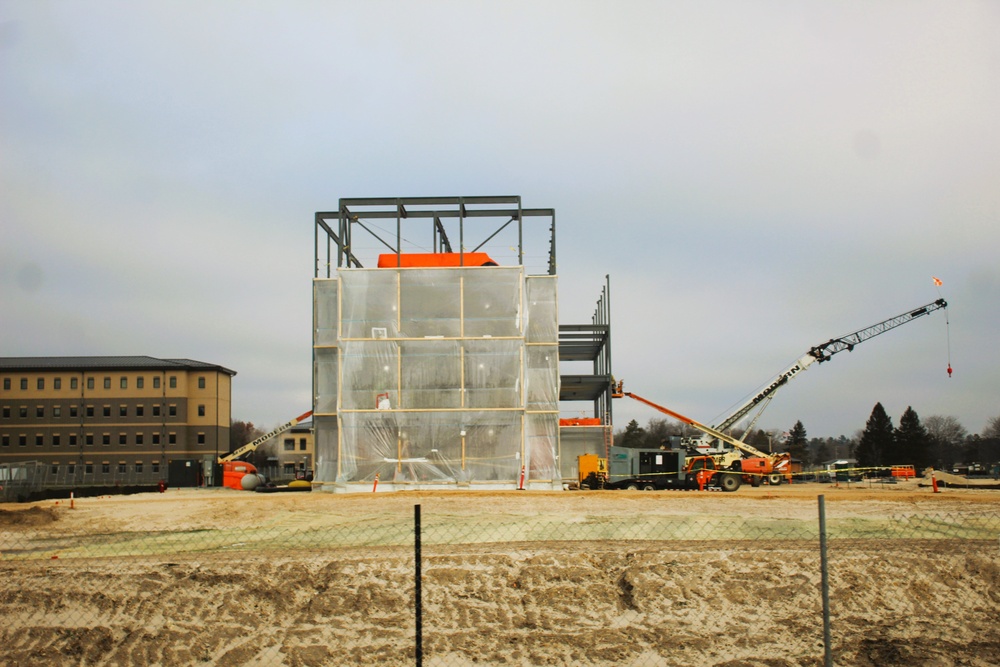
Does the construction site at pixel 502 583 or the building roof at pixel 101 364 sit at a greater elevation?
the building roof at pixel 101 364

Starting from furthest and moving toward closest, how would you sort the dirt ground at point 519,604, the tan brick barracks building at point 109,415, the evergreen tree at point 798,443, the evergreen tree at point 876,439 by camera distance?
the evergreen tree at point 798,443 < the evergreen tree at point 876,439 < the tan brick barracks building at point 109,415 < the dirt ground at point 519,604

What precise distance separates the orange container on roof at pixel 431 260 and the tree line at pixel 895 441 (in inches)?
1861

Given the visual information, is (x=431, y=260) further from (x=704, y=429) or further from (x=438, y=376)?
(x=704, y=429)

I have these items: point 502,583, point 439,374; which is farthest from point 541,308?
point 502,583

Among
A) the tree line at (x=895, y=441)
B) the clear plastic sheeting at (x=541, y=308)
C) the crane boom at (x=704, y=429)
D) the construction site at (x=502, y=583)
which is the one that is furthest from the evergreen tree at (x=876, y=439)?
the construction site at (x=502, y=583)

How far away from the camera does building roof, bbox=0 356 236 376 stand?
285 feet

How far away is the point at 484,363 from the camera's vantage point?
1582 inches

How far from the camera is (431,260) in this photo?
42.8 m

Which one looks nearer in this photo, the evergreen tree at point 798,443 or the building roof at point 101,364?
the building roof at point 101,364

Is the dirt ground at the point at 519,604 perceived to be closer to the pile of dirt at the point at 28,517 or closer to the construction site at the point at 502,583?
the construction site at the point at 502,583

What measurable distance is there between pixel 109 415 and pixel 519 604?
83003 mm

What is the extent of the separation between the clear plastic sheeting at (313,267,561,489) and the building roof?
52.5 m

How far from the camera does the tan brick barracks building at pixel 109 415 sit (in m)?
85.2

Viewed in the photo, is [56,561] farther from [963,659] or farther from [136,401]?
[136,401]
